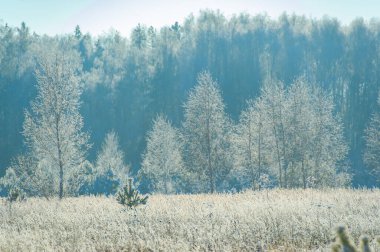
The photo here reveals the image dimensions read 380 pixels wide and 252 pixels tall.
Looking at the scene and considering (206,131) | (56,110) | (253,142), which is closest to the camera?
(56,110)

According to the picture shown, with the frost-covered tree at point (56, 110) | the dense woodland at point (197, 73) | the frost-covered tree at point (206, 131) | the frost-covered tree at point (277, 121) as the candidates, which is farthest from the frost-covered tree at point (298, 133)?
the dense woodland at point (197, 73)

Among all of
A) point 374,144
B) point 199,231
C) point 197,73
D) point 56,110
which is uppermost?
point 197,73

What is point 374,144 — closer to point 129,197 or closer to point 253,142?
point 253,142

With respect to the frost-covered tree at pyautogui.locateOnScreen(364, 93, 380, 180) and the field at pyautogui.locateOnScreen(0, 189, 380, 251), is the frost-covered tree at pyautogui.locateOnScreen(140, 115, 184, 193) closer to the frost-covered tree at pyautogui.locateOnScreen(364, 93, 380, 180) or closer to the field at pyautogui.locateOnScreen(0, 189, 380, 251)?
the frost-covered tree at pyautogui.locateOnScreen(364, 93, 380, 180)

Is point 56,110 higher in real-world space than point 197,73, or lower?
lower

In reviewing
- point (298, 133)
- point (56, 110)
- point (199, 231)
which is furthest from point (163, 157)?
point (199, 231)

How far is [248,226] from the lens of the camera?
8.52 meters

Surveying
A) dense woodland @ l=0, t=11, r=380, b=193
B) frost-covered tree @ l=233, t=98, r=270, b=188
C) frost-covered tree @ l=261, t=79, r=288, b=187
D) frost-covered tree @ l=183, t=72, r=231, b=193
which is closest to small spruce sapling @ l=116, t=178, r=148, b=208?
frost-covered tree @ l=183, t=72, r=231, b=193

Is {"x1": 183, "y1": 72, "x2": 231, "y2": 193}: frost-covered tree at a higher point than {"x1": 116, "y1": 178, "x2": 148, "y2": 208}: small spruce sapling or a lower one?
higher

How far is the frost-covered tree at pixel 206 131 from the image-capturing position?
28344mm

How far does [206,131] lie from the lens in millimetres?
28203

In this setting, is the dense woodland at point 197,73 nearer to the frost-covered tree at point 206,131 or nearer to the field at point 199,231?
the frost-covered tree at point 206,131

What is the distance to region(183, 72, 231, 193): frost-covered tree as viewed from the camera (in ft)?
93.0

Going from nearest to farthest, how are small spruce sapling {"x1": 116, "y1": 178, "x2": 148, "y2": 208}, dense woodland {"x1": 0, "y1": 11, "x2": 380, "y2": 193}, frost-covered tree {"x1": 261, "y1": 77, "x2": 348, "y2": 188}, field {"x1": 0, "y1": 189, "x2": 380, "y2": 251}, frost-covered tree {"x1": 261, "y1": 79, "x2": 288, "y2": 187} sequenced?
field {"x1": 0, "y1": 189, "x2": 380, "y2": 251}, small spruce sapling {"x1": 116, "y1": 178, "x2": 148, "y2": 208}, frost-covered tree {"x1": 261, "y1": 79, "x2": 288, "y2": 187}, frost-covered tree {"x1": 261, "y1": 77, "x2": 348, "y2": 188}, dense woodland {"x1": 0, "y1": 11, "x2": 380, "y2": 193}
